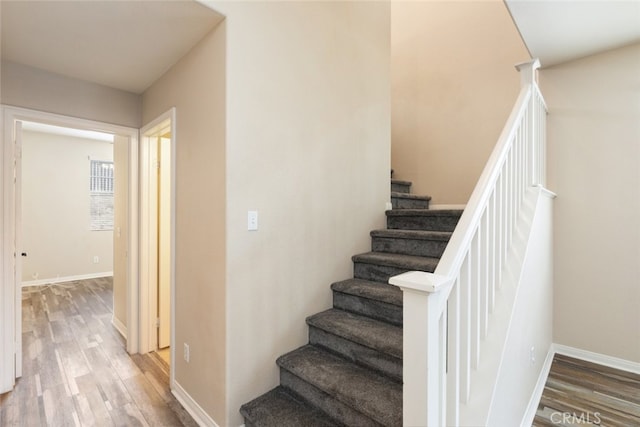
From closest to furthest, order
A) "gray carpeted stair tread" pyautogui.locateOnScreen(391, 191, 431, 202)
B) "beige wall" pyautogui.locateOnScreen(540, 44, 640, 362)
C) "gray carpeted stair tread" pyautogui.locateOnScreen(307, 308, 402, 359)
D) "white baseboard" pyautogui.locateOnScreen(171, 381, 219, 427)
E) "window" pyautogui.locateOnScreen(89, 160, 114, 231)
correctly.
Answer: "gray carpeted stair tread" pyautogui.locateOnScreen(307, 308, 402, 359)
"white baseboard" pyautogui.locateOnScreen(171, 381, 219, 427)
"beige wall" pyautogui.locateOnScreen(540, 44, 640, 362)
"gray carpeted stair tread" pyautogui.locateOnScreen(391, 191, 431, 202)
"window" pyautogui.locateOnScreen(89, 160, 114, 231)

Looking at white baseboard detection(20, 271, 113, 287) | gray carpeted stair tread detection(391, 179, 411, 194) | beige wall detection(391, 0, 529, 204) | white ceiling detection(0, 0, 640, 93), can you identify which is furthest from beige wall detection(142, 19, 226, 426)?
white baseboard detection(20, 271, 113, 287)

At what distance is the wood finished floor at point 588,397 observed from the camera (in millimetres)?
2035

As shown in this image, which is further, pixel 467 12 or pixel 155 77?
pixel 467 12

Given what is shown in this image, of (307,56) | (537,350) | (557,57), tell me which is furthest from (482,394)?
(557,57)

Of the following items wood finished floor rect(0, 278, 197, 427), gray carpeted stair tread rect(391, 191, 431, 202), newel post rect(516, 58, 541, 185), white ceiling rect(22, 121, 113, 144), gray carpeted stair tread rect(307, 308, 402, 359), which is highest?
white ceiling rect(22, 121, 113, 144)

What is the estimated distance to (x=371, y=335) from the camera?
188 cm

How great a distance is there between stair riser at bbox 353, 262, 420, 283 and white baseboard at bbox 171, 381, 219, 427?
143 cm

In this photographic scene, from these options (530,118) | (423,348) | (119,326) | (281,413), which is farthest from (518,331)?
(119,326)

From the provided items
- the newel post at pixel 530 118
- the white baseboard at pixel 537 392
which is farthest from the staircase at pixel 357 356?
the white baseboard at pixel 537 392

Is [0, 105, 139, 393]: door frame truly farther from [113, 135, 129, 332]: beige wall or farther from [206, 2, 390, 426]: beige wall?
[206, 2, 390, 426]: beige wall

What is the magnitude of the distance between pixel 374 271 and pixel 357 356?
0.72 metres

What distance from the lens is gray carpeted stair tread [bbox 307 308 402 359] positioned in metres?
1.77

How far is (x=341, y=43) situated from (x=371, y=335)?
2.25 meters

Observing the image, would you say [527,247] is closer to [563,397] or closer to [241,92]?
[563,397]
